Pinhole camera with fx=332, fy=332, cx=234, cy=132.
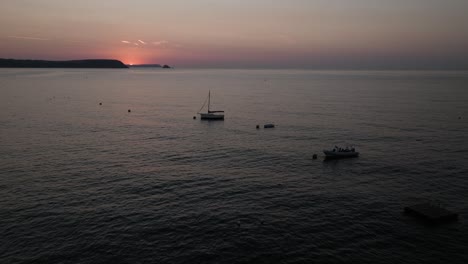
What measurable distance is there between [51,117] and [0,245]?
93.5 meters

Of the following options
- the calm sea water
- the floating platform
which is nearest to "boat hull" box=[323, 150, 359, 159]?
the calm sea water

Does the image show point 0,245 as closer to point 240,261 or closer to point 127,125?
point 240,261

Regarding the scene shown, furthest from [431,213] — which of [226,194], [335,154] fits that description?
[335,154]

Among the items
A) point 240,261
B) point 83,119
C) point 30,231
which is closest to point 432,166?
point 240,261

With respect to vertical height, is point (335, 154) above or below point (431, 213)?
above

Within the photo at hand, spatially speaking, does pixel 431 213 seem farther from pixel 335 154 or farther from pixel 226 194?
pixel 335 154

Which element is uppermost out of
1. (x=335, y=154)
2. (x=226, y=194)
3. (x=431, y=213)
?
(x=335, y=154)

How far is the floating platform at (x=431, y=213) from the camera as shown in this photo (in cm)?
4391

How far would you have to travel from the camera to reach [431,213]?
44688 millimetres

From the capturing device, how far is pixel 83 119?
119 m

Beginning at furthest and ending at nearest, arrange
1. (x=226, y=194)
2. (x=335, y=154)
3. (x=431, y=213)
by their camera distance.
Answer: (x=335, y=154), (x=226, y=194), (x=431, y=213)

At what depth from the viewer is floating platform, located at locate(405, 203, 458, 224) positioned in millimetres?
43906

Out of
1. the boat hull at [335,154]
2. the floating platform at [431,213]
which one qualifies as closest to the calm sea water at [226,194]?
the floating platform at [431,213]

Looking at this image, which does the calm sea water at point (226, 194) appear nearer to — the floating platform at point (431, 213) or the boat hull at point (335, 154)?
the floating platform at point (431, 213)
